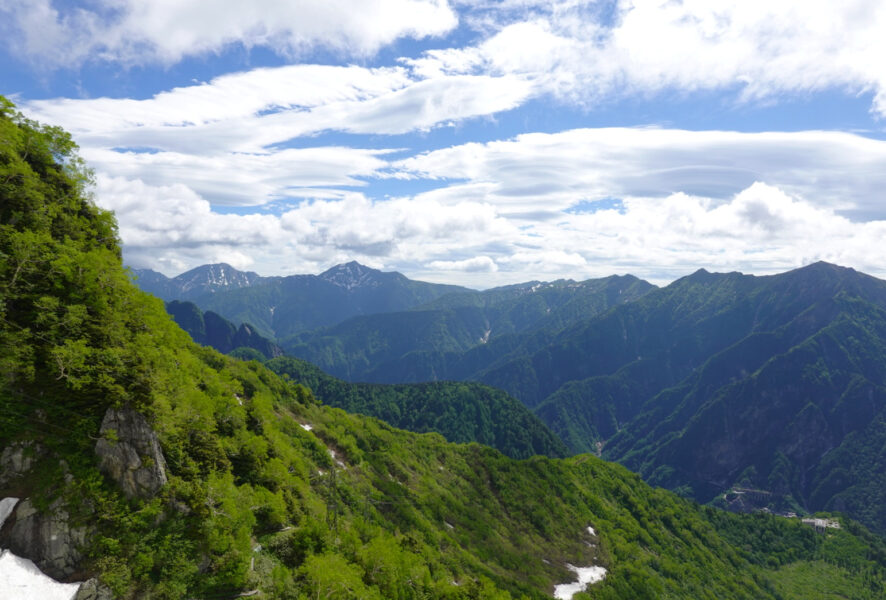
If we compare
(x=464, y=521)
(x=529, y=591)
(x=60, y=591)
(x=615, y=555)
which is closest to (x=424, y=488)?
(x=464, y=521)

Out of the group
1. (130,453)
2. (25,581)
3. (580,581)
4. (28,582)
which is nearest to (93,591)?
(28,582)

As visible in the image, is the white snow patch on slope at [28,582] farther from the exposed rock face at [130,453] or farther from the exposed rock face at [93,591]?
the exposed rock face at [130,453]

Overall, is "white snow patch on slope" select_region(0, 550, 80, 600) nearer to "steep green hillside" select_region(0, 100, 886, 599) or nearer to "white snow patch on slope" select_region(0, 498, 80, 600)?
"white snow patch on slope" select_region(0, 498, 80, 600)

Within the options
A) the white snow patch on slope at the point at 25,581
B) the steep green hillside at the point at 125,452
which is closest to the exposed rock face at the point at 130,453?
the steep green hillside at the point at 125,452

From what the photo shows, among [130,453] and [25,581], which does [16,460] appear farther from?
[25,581]

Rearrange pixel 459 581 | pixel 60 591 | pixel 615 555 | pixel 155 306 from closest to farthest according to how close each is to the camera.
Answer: pixel 60 591, pixel 155 306, pixel 459 581, pixel 615 555

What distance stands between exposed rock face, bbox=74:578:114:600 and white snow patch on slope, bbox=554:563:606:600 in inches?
4639

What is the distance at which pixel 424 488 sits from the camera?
441ft

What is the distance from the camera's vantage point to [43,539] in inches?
1363

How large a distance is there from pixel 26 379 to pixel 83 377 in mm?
4495

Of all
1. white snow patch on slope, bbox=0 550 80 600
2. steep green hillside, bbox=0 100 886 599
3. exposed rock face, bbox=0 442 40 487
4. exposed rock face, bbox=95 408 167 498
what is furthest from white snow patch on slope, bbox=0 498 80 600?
exposed rock face, bbox=95 408 167 498

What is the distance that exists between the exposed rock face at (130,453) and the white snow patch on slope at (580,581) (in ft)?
386

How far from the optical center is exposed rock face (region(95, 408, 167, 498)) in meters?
38.6

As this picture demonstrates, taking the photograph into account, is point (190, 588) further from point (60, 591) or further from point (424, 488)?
point (424, 488)
